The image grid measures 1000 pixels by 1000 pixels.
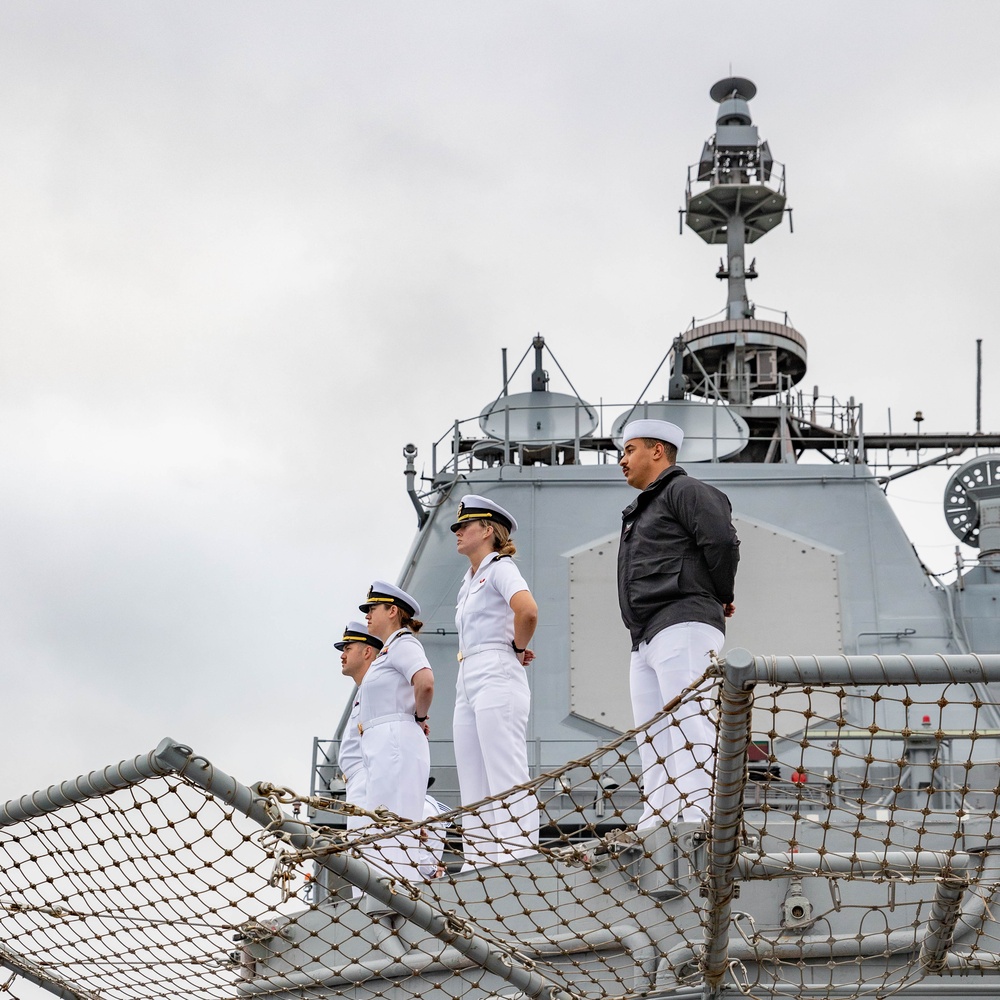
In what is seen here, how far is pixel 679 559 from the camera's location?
5227 mm

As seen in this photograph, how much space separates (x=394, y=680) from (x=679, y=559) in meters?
1.39

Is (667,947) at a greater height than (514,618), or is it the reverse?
(514,618)

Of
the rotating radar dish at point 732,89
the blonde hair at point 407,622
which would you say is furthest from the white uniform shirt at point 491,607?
the rotating radar dish at point 732,89

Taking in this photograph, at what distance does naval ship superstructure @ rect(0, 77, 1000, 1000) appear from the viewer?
3934 mm

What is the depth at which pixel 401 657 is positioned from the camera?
19.8 feet

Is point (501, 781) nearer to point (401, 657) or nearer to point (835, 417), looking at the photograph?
point (401, 657)

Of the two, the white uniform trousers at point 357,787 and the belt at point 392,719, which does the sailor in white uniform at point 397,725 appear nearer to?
the belt at point 392,719

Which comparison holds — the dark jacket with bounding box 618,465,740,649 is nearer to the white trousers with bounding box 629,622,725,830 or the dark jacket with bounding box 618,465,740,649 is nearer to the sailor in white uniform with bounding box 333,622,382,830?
the white trousers with bounding box 629,622,725,830

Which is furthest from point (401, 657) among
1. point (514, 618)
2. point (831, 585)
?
point (831, 585)

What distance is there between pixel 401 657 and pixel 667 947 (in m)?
1.76

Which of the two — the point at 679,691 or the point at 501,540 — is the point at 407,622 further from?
the point at 679,691

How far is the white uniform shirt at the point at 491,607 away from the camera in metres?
5.91

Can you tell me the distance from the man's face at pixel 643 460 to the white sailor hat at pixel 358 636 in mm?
1633

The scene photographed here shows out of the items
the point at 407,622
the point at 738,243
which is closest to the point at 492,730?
the point at 407,622
